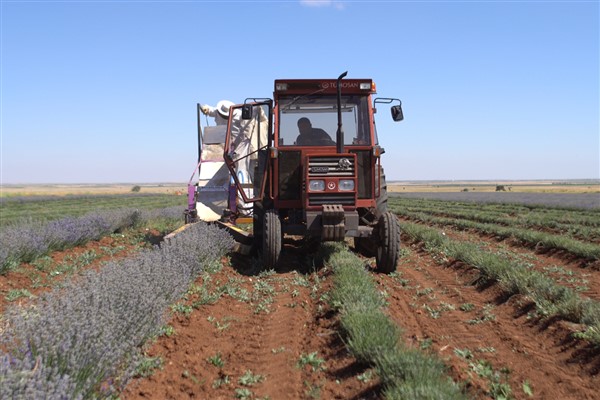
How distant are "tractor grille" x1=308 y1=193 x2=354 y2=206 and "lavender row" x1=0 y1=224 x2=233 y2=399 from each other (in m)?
3.50

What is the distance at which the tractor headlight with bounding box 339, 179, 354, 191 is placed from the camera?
8555 millimetres

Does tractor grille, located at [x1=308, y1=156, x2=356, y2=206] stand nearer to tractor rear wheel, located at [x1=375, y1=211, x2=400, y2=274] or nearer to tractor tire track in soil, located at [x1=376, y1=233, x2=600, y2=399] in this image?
tractor rear wheel, located at [x1=375, y1=211, x2=400, y2=274]

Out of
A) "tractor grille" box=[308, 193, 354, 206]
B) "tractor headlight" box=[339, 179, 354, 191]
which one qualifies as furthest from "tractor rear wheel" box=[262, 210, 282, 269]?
"tractor headlight" box=[339, 179, 354, 191]

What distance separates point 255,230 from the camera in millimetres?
10008

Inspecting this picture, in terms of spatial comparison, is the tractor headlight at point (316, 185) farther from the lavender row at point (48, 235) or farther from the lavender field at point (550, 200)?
the lavender field at point (550, 200)

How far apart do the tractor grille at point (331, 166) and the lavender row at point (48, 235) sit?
210 inches

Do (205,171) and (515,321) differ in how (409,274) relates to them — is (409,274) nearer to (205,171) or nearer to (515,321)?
(515,321)

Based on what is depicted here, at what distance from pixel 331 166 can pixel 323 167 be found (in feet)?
0.46

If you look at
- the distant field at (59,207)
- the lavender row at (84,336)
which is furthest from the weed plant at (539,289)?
the distant field at (59,207)

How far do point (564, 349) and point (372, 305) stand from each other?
1.97m

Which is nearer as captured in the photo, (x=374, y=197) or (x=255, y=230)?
(x=374, y=197)

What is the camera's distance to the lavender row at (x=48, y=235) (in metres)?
8.91

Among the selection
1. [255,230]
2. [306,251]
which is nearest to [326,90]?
[255,230]

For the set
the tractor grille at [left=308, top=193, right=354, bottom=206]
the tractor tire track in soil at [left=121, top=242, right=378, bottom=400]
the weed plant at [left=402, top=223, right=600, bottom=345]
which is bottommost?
the tractor tire track in soil at [left=121, top=242, right=378, bottom=400]
